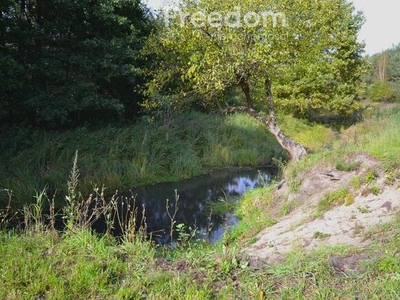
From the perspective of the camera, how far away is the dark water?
753 centimetres

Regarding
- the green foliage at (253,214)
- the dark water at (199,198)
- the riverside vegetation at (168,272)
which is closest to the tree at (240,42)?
the green foliage at (253,214)

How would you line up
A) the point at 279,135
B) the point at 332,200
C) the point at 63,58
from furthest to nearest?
the point at 63,58
the point at 279,135
the point at 332,200

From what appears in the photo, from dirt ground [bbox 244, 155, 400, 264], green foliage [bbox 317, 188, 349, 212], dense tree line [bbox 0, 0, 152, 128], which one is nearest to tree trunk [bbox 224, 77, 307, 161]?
dirt ground [bbox 244, 155, 400, 264]

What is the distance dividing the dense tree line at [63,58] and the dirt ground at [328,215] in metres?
7.14

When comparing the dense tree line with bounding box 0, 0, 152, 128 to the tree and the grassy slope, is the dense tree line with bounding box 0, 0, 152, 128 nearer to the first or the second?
the grassy slope

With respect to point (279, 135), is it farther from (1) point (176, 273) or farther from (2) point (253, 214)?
(1) point (176, 273)

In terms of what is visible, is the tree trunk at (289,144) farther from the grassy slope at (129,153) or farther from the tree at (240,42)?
the grassy slope at (129,153)

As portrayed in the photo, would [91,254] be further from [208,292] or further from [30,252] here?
[208,292]

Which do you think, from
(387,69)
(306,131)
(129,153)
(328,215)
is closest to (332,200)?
(328,215)

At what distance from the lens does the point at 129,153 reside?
39.4 ft

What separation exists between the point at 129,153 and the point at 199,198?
3.39 meters

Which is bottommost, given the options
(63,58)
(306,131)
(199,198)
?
(199,198)

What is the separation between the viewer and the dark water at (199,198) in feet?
24.7

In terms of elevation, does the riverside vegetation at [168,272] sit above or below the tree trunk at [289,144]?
below
